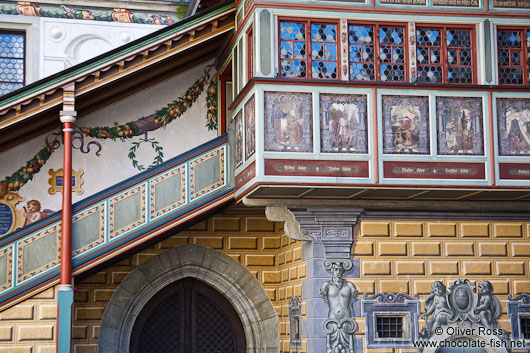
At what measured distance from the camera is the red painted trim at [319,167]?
43.5 ft

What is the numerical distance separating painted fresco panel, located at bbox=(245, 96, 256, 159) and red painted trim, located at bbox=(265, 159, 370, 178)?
1.56 feet

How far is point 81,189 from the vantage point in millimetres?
15922

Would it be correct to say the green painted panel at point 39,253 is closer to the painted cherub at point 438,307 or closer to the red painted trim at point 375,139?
the red painted trim at point 375,139

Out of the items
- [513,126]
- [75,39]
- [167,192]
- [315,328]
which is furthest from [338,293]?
[75,39]

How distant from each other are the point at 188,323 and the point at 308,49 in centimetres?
565

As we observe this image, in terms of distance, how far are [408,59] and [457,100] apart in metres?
1.01

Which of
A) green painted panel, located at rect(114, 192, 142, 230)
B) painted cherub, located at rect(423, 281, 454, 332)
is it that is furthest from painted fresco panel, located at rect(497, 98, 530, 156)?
green painted panel, located at rect(114, 192, 142, 230)

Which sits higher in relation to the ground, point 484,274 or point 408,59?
point 408,59

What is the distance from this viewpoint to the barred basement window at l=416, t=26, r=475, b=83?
46.2 ft

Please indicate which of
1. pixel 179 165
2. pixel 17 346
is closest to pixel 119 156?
pixel 179 165

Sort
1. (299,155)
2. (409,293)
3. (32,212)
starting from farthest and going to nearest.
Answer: (32,212) → (409,293) → (299,155)

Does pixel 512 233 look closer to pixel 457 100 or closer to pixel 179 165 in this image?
pixel 457 100

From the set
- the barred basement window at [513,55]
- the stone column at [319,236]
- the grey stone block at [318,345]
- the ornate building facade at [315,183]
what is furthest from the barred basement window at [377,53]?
the grey stone block at [318,345]

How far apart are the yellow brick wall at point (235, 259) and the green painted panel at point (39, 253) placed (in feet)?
5.81
